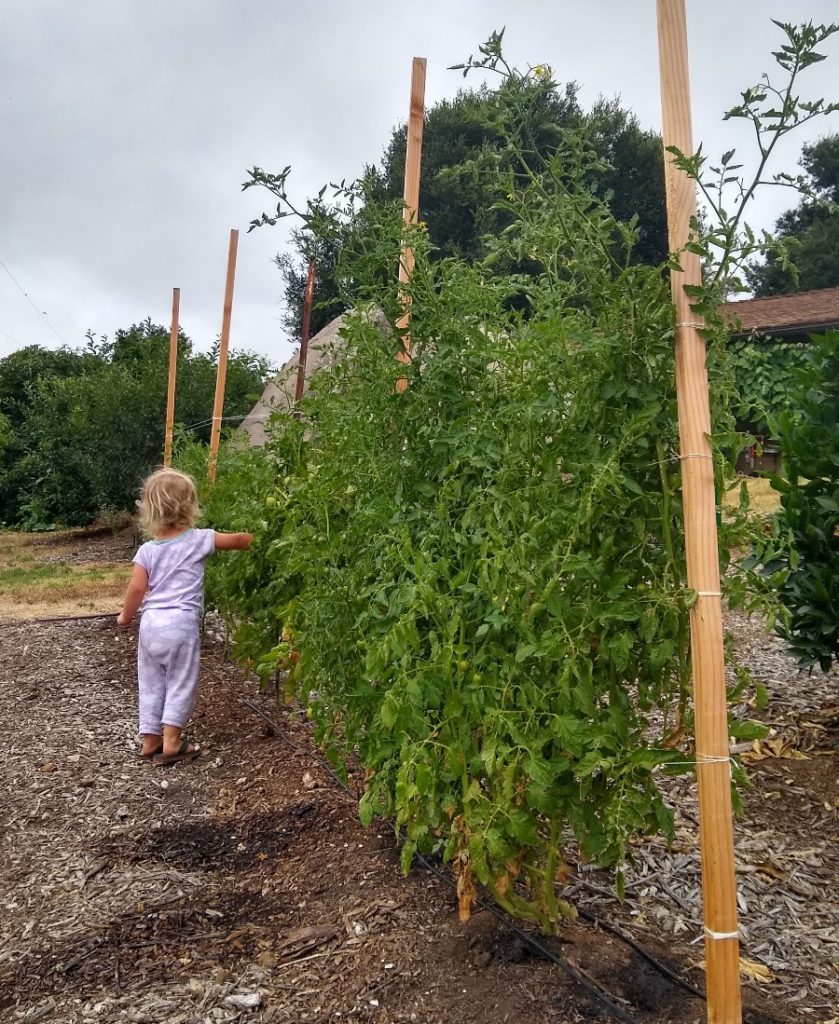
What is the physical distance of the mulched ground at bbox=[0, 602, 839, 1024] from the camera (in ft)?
8.02

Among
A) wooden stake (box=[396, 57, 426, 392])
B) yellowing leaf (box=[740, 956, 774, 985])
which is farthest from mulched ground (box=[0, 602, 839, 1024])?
wooden stake (box=[396, 57, 426, 392])

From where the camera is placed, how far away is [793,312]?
17.4 meters

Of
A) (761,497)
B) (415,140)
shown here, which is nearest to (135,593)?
(415,140)

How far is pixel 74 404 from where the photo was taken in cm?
1772

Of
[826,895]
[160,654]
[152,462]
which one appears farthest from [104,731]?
[152,462]

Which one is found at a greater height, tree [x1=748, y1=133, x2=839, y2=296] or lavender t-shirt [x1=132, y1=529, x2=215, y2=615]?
tree [x1=748, y1=133, x2=839, y2=296]

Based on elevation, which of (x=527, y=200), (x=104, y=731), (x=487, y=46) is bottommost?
(x=104, y=731)

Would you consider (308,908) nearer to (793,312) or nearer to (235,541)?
(235,541)

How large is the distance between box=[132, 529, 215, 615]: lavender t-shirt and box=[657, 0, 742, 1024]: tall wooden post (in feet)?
10.2

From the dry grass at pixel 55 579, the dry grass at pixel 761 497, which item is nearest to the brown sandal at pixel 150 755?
the dry grass at pixel 55 579

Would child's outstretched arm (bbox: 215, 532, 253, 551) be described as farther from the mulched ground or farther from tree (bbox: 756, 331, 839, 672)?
tree (bbox: 756, 331, 839, 672)

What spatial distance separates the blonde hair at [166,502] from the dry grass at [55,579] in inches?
174

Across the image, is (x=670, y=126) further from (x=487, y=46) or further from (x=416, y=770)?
(x=416, y=770)

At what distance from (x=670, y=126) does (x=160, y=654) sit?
3.42m
